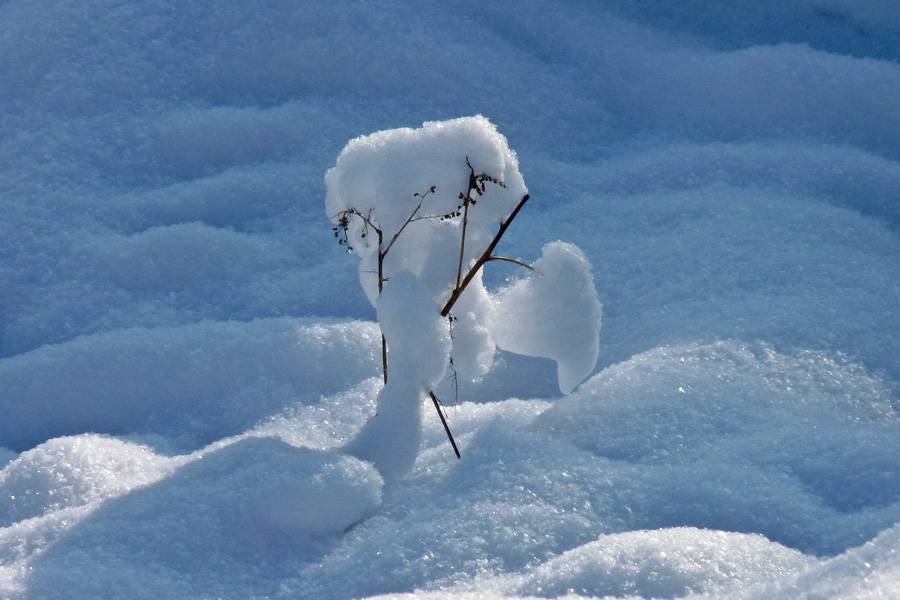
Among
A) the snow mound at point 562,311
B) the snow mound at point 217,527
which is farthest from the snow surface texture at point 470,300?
the snow mound at point 562,311

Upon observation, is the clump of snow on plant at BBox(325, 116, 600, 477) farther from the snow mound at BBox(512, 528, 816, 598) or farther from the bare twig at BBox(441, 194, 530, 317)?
the snow mound at BBox(512, 528, 816, 598)

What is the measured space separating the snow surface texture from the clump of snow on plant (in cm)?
10

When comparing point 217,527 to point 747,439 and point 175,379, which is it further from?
point 747,439

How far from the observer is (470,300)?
1757 millimetres

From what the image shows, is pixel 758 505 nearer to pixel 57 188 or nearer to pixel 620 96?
pixel 620 96

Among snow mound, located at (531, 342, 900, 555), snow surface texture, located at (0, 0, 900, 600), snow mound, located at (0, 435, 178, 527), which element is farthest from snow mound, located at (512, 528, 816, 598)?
snow mound, located at (0, 435, 178, 527)

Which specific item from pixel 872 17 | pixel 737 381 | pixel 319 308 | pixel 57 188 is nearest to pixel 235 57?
pixel 57 188

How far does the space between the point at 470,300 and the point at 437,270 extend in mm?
119

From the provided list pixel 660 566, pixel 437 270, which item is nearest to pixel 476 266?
pixel 437 270

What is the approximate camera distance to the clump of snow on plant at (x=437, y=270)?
63.9 inches

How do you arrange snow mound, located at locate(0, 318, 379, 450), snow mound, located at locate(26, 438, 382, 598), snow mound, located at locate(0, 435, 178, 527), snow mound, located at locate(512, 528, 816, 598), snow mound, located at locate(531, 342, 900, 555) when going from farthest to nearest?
snow mound, located at locate(0, 318, 379, 450), snow mound, located at locate(0, 435, 178, 527), snow mound, located at locate(531, 342, 900, 555), snow mound, located at locate(26, 438, 382, 598), snow mound, located at locate(512, 528, 816, 598)

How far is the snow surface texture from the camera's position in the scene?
4.88 feet

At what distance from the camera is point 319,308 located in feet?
7.55

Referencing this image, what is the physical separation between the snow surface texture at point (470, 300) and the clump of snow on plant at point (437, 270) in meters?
0.10
